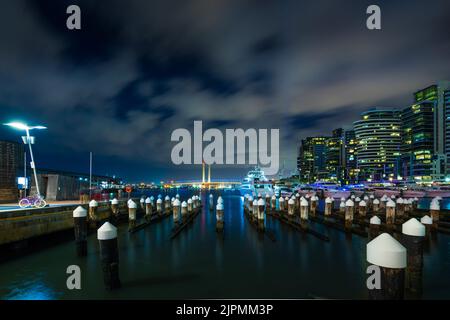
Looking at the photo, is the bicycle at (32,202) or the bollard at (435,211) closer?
the bicycle at (32,202)

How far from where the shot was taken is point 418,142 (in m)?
142

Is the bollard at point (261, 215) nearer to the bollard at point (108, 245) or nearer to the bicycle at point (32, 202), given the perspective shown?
the bollard at point (108, 245)

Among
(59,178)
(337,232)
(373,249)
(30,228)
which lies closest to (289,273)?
(373,249)

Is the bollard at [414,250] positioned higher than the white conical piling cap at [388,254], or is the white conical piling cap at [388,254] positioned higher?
the white conical piling cap at [388,254]

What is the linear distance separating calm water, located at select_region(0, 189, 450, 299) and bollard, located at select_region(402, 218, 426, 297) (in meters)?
1.56

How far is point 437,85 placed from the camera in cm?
14800

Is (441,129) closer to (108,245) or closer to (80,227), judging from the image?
(80,227)

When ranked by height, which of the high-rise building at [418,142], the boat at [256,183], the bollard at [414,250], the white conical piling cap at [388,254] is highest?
the high-rise building at [418,142]

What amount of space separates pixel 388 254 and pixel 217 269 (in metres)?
10.8

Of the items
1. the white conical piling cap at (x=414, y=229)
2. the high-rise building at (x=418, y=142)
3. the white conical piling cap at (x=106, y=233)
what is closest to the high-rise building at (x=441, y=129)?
the high-rise building at (x=418, y=142)

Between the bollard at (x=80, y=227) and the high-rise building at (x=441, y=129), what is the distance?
154429 mm

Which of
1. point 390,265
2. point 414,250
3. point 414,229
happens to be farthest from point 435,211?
point 390,265

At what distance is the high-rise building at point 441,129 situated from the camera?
122m
